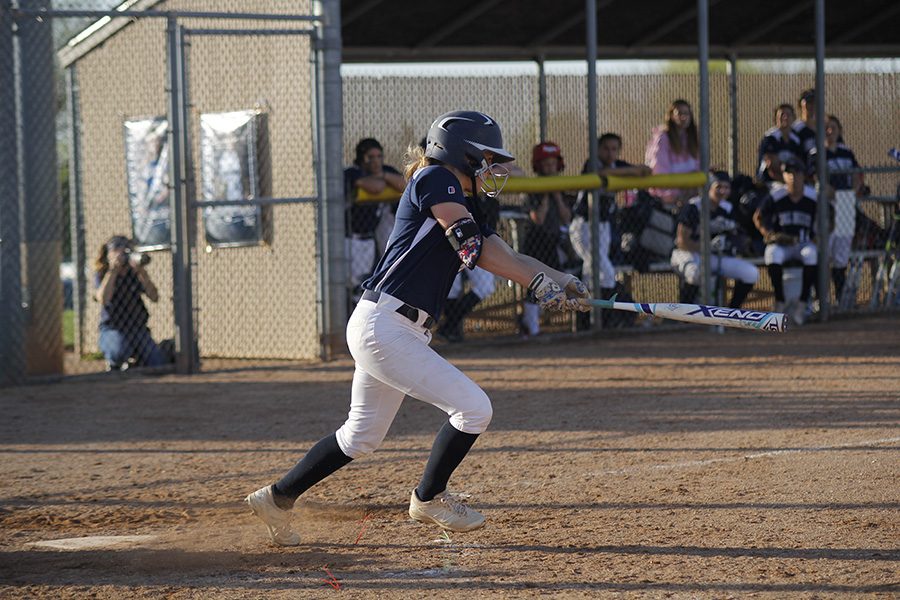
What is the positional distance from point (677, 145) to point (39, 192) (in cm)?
604

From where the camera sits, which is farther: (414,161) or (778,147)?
(778,147)

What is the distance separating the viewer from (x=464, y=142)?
492 centimetres

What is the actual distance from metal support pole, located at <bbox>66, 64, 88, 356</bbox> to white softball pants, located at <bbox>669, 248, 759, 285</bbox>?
5.78 meters

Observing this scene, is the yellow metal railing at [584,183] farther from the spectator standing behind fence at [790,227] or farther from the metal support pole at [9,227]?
the metal support pole at [9,227]

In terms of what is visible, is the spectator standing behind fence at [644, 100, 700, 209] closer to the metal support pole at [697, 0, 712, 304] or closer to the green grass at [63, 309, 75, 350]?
the metal support pole at [697, 0, 712, 304]

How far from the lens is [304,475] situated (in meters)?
5.02

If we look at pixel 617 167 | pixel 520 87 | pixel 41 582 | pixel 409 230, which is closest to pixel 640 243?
pixel 617 167

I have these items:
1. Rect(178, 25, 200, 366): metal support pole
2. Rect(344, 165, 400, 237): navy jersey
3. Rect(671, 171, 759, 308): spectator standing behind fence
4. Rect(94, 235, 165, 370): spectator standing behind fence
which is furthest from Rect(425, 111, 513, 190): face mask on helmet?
Rect(671, 171, 759, 308): spectator standing behind fence

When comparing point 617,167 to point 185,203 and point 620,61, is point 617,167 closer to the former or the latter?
point 620,61

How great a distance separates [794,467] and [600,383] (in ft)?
10.7

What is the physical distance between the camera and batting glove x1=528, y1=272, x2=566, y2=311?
481cm

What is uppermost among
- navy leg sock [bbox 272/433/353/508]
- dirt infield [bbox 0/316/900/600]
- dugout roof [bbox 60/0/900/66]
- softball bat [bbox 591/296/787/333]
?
dugout roof [bbox 60/0/900/66]

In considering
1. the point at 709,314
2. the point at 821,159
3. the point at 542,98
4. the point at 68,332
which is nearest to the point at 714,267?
the point at 821,159

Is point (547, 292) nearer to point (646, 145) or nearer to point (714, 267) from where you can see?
point (714, 267)
